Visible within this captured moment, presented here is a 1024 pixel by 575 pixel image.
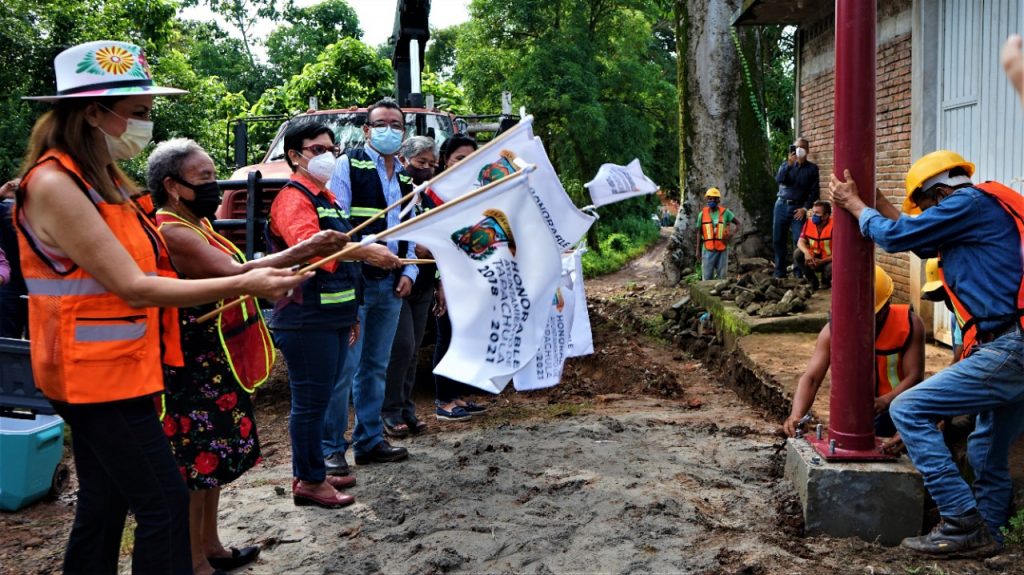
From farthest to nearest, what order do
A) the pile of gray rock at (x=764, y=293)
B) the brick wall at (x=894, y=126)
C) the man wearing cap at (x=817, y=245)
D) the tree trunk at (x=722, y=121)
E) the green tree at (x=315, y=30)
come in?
the green tree at (x=315, y=30)
the tree trunk at (x=722, y=121)
the man wearing cap at (x=817, y=245)
the pile of gray rock at (x=764, y=293)
the brick wall at (x=894, y=126)

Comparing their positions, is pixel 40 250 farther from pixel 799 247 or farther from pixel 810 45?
pixel 810 45

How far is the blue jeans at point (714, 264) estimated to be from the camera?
13.5 m

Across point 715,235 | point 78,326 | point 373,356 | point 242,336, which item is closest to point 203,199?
point 242,336

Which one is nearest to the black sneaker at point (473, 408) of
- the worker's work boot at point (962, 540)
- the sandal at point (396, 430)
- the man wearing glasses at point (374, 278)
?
the sandal at point (396, 430)

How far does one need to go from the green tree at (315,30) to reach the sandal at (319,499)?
2915 centimetres

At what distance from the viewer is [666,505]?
4.35 metres

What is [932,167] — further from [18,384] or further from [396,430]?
[18,384]

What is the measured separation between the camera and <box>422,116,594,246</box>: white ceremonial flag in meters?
4.43

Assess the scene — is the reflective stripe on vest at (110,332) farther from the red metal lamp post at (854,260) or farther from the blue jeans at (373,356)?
the red metal lamp post at (854,260)

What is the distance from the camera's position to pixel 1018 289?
148 inches

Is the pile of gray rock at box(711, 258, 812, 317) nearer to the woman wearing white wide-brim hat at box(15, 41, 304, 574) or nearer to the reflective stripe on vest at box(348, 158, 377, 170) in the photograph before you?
the reflective stripe on vest at box(348, 158, 377, 170)

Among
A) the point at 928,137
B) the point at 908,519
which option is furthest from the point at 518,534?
the point at 928,137

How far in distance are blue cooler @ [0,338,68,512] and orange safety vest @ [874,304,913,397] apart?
14.4ft

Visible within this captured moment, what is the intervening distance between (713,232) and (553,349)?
8.90 meters
